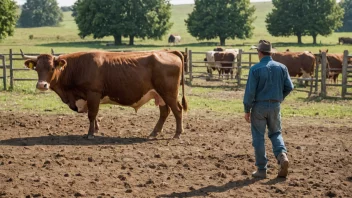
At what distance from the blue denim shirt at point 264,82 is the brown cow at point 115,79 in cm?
338

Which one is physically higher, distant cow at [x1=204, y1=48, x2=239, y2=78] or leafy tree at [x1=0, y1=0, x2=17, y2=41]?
leafy tree at [x1=0, y1=0, x2=17, y2=41]

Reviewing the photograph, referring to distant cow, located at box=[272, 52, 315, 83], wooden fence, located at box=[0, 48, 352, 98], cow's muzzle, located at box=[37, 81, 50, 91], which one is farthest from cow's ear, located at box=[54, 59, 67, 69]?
distant cow, located at box=[272, 52, 315, 83]

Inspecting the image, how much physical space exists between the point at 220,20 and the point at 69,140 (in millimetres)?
54421

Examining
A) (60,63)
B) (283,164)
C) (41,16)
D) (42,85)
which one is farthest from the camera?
(41,16)

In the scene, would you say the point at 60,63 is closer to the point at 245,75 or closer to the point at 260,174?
the point at 260,174

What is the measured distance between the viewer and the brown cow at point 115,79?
404 inches

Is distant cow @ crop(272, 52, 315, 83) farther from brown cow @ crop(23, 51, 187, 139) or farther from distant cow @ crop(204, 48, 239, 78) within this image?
brown cow @ crop(23, 51, 187, 139)

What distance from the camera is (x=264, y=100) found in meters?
7.12

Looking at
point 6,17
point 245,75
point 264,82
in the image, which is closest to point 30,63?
point 264,82

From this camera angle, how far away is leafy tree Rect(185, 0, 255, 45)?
62.1m

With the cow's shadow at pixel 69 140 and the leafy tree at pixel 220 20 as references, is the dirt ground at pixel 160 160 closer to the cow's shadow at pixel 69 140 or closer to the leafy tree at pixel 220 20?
the cow's shadow at pixel 69 140

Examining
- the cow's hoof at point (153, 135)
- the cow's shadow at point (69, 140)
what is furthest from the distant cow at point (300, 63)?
the cow's shadow at point (69, 140)

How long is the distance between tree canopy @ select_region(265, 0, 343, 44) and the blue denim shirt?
5665 centimetres

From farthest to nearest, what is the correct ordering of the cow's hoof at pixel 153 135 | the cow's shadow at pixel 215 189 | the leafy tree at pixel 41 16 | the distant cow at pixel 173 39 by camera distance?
the leafy tree at pixel 41 16 → the distant cow at pixel 173 39 → the cow's hoof at pixel 153 135 → the cow's shadow at pixel 215 189
